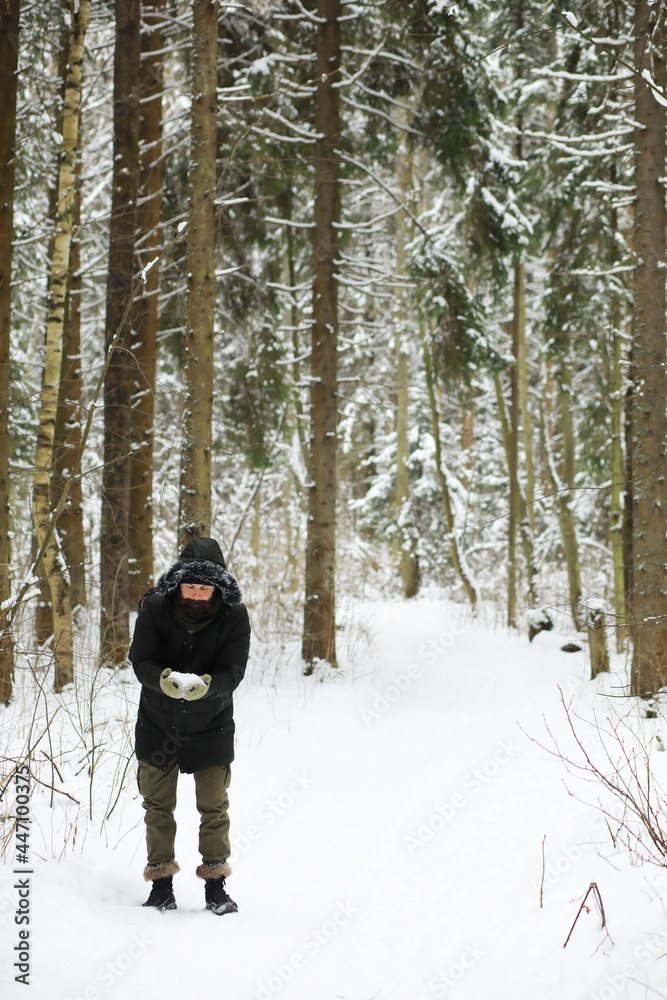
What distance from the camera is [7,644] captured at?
559cm

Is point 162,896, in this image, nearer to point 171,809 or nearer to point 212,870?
point 212,870

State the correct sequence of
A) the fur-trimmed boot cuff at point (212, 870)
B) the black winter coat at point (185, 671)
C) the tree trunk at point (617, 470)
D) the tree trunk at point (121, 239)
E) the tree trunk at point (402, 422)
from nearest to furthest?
1. the black winter coat at point (185, 671)
2. the fur-trimmed boot cuff at point (212, 870)
3. the tree trunk at point (121, 239)
4. the tree trunk at point (617, 470)
5. the tree trunk at point (402, 422)

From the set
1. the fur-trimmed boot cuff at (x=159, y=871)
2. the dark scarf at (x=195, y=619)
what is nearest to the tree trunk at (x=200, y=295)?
the dark scarf at (x=195, y=619)

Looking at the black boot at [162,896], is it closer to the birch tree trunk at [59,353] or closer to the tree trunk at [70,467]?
the birch tree trunk at [59,353]

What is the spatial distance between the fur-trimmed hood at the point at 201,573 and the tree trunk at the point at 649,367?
4597 mm

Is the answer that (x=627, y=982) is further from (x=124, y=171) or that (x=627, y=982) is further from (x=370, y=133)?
(x=370, y=133)

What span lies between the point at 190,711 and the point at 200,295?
4.07 metres

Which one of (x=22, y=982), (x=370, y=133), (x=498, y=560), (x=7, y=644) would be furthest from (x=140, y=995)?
(x=498, y=560)

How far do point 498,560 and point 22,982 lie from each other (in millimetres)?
20334

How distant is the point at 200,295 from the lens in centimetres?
635

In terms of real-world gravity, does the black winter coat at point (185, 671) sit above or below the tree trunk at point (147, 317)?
below

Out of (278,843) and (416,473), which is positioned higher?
(416,473)

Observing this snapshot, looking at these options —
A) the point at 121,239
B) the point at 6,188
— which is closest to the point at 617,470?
the point at 121,239

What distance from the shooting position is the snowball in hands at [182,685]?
3.38 metres
